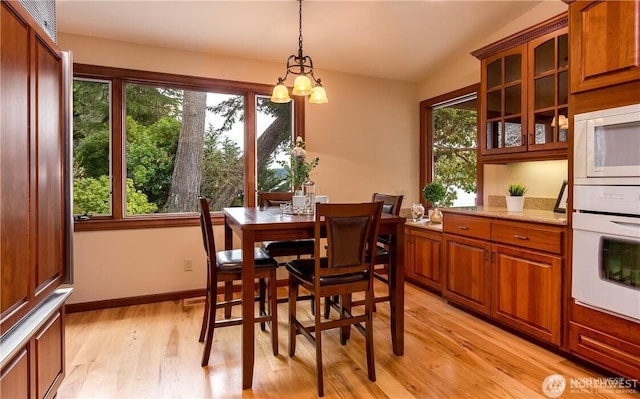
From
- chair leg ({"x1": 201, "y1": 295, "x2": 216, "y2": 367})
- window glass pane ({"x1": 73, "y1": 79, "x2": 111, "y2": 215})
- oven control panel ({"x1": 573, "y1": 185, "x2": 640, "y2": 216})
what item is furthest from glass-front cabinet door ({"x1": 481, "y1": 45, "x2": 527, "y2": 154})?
window glass pane ({"x1": 73, "y1": 79, "x2": 111, "y2": 215})

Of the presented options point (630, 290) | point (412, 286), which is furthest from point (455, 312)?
point (630, 290)

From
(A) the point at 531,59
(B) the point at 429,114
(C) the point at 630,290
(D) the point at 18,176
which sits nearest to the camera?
(D) the point at 18,176

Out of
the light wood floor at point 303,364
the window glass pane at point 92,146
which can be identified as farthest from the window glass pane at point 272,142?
the light wood floor at point 303,364

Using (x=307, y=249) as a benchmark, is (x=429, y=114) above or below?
above

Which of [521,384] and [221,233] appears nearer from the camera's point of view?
[521,384]

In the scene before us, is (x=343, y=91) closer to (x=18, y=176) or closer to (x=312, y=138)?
(x=312, y=138)

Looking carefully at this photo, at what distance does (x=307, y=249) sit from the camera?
9.55ft

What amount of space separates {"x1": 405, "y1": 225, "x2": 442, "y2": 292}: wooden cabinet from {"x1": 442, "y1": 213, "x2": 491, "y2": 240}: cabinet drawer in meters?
0.25

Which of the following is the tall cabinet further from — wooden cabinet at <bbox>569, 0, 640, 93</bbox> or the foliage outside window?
the foliage outside window

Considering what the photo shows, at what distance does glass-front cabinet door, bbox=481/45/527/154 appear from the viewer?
2.92 metres

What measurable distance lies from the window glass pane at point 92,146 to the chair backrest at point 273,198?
4.63ft

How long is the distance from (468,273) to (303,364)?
163 centimetres

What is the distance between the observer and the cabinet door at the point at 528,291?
7.77ft

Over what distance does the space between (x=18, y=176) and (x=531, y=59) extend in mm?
3362
